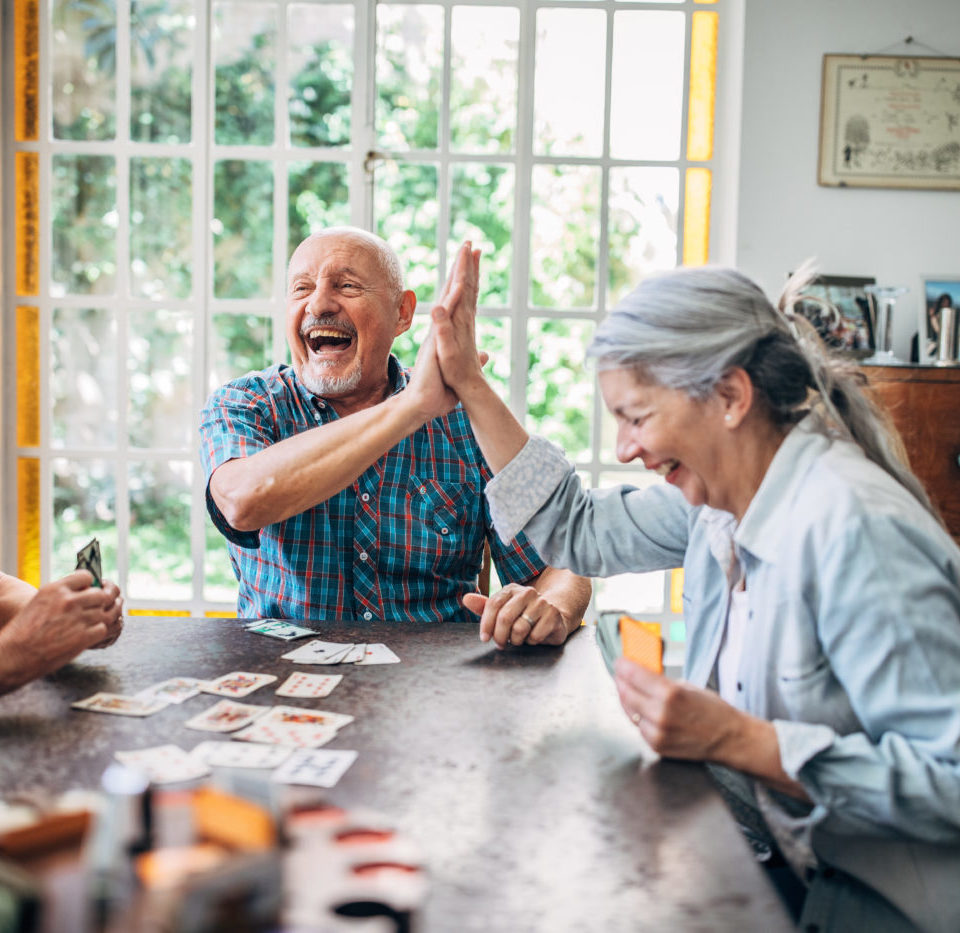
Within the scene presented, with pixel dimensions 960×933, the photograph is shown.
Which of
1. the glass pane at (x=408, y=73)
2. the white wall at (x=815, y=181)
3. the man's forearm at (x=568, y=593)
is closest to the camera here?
the man's forearm at (x=568, y=593)

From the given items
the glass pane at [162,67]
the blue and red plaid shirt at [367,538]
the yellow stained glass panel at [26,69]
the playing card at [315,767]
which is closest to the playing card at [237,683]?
the playing card at [315,767]

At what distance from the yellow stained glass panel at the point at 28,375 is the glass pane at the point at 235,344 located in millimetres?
672

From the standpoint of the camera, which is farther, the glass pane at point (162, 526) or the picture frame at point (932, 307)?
the glass pane at point (162, 526)

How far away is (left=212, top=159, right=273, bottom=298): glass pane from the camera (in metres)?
3.55

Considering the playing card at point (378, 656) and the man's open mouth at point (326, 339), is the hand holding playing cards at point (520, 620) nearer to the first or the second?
the playing card at point (378, 656)

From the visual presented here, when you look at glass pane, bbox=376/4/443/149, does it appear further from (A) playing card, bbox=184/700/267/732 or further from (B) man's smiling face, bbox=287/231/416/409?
(A) playing card, bbox=184/700/267/732

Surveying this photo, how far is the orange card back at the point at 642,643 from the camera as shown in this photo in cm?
121

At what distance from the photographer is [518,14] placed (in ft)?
11.4

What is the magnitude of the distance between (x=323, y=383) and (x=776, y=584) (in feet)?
4.07

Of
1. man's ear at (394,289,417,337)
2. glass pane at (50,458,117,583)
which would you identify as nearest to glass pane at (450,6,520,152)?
man's ear at (394,289,417,337)

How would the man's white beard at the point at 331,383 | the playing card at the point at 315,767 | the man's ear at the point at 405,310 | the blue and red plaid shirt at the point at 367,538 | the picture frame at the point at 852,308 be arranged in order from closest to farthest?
the playing card at the point at 315,767
the blue and red plaid shirt at the point at 367,538
the man's white beard at the point at 331,383
the man's ear at the point at 405,310
the picture frame at the point at 852,308

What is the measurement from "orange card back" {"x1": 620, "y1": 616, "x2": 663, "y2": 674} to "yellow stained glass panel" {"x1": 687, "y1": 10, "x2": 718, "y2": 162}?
2740 millimetres

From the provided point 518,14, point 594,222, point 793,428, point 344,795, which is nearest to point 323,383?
point 793,428

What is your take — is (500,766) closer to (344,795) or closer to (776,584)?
(344,795)
